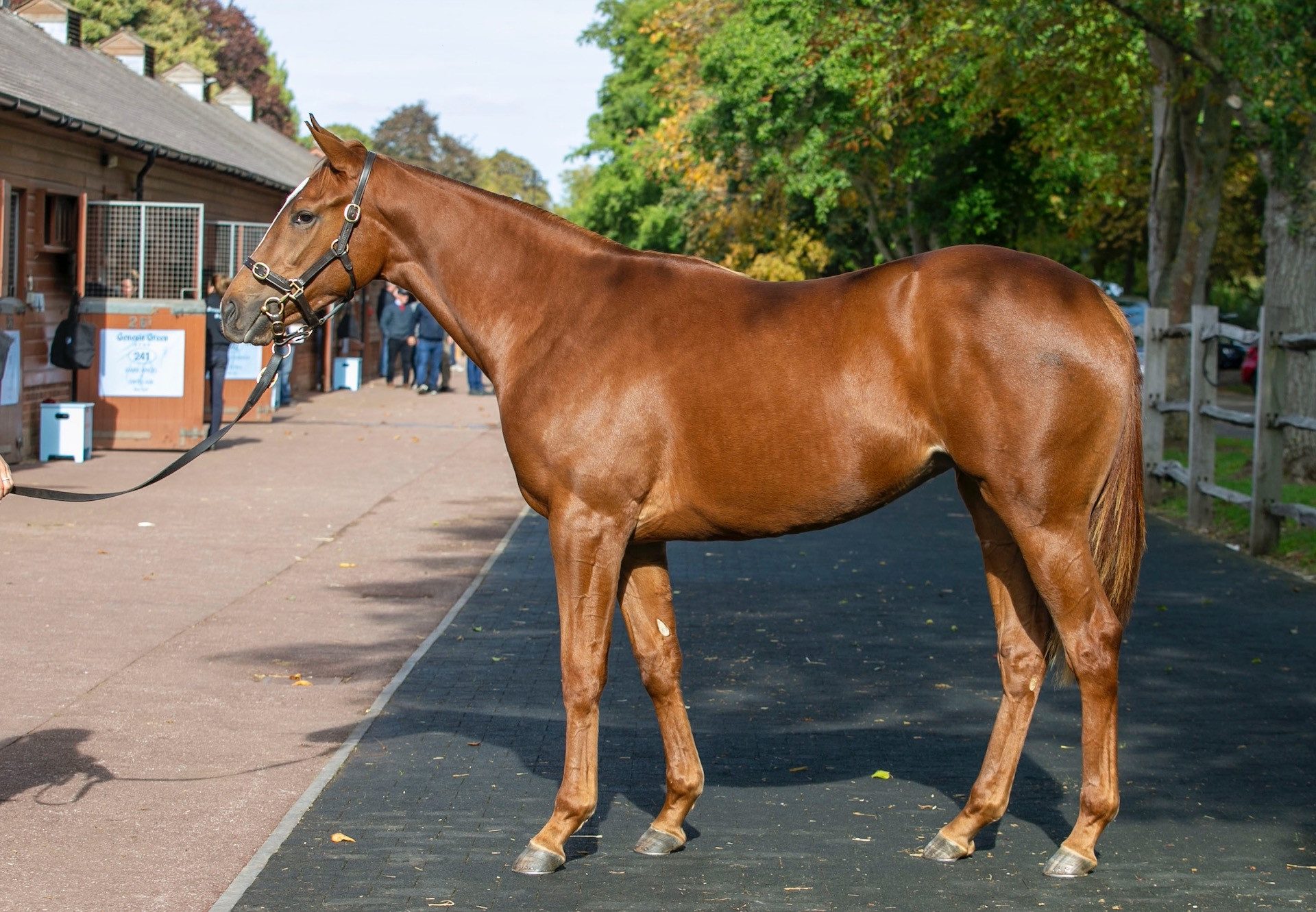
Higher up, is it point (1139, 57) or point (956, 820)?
point (1139, 57)

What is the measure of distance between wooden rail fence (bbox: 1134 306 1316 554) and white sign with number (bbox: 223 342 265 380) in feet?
42.0

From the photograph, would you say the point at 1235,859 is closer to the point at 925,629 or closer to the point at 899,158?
the point at 925,629

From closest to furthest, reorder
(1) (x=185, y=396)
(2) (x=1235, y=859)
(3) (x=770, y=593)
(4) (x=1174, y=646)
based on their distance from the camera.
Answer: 1. (2) (x=1235, y=859)
2. (4) (x=1174, y=646)
3. (3) (x=770, y=593)
4. (1) (x=185, y=396)

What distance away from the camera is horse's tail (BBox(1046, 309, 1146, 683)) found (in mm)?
4855

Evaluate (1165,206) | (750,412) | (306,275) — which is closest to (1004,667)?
(750,412)

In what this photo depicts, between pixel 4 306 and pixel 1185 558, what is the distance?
1160 centimetres

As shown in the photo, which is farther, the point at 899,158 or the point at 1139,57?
the point at 899,158

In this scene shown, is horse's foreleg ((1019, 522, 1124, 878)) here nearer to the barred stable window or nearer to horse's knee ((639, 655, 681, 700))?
horse's knee ((639, 655, 681, 700))

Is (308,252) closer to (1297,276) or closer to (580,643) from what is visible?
(580,643)

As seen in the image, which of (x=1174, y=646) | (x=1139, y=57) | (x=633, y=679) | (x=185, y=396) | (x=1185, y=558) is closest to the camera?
(x=633, y=679)

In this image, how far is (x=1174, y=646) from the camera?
8.83 metres

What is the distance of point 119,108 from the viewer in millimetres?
23734

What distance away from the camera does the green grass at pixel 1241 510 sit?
1232cm

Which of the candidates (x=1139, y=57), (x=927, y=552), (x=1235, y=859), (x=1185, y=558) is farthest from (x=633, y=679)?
(x=1139, y=57)
